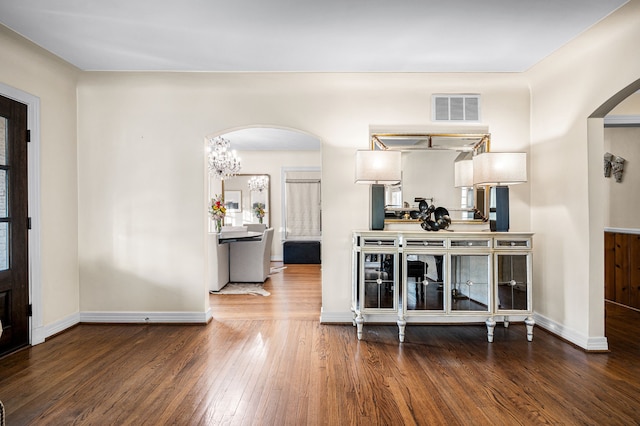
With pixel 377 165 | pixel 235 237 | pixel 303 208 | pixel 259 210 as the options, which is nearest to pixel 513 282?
pixel 377 165

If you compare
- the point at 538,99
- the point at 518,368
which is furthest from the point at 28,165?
the point at 538,99

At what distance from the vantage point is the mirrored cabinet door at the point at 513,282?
3.34m

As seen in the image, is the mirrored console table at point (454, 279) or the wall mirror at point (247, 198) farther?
the wall mirror at point (247, 198)

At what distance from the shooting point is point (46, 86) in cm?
349

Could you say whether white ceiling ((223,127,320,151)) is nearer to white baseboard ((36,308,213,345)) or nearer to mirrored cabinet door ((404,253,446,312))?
white baseboard ((36,308,213,345))

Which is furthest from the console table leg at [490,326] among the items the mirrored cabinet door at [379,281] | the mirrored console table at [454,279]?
the mirrored cabinet door at [379,281]

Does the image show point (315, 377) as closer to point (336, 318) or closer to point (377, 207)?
point (336, 318)

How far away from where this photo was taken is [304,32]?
2.92 meters

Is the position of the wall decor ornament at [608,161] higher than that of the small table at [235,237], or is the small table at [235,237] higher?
the wall decor ornament at [608,161]

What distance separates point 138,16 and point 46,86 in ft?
4.95

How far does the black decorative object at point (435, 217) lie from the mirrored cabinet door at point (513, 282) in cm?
58

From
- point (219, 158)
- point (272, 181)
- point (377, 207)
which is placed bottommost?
point (377, 207)

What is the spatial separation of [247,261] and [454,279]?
3.60 meters

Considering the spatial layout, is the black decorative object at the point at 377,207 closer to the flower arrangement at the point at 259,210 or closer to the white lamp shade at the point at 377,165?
the white lamp shade at the point at 377,165
